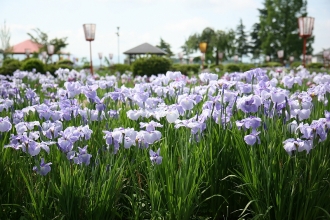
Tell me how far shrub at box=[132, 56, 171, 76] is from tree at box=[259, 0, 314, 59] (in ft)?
108

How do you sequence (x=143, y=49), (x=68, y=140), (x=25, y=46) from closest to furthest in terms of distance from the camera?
(x=68, y=140)
(x=143, y=49)
(x=25, y=46)

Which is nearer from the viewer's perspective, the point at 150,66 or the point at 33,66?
the point at 33,66

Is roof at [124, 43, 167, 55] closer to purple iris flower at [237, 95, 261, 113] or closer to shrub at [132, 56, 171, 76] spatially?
shrub at [132, 56, 171, 76]

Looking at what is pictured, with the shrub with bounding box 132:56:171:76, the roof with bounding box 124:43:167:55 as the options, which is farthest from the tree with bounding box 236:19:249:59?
the shrub with bounding box 132:56:171:76

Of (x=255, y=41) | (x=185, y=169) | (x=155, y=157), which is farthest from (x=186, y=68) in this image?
(x=255, y=41)

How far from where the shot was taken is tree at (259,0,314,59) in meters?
42.7

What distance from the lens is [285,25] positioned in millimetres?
43500

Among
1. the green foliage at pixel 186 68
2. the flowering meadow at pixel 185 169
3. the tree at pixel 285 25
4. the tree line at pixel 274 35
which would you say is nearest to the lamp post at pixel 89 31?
the green foliage at pixel 186 68

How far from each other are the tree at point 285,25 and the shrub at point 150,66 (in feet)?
108

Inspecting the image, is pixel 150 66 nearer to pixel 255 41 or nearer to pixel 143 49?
pixel 143 49

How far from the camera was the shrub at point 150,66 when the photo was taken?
507 inches

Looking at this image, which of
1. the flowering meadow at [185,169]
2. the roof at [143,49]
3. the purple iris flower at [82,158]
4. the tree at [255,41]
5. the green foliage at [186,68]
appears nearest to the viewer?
the flowering meadow at [185,169]

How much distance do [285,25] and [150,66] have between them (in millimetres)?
34872

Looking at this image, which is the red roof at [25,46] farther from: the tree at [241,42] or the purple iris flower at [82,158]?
the purple iris flower at [82,158]
